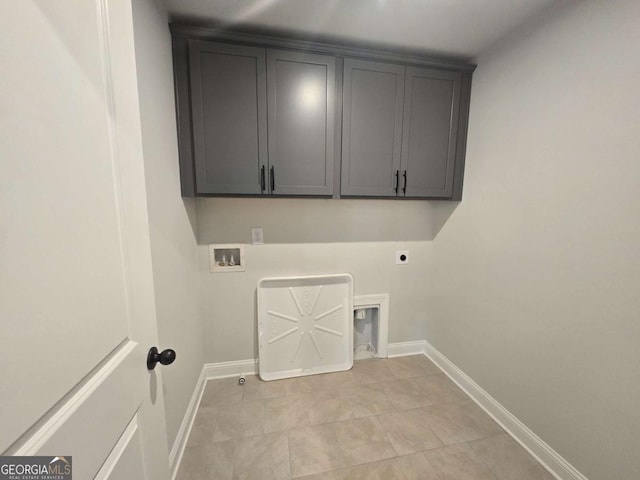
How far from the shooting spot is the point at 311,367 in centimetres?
214

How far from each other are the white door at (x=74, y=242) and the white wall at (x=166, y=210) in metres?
0.53

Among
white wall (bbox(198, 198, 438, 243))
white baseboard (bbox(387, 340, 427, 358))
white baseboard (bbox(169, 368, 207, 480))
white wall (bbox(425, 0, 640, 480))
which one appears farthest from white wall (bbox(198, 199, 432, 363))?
white wall (bbox(425, 0, 640, 480))

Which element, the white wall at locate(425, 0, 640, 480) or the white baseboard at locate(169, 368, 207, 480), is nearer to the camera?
the white wall at locate(425, 0, 640, 480)

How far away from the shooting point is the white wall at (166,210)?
1155 mm

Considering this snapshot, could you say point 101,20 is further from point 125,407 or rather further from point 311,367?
point 311,367

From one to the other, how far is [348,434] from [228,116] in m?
2.16

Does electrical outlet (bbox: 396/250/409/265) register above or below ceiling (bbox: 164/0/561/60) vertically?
below

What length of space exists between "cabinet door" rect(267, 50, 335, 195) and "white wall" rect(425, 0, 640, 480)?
1.13 metres

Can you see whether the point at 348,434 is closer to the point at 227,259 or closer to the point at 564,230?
the point at 227,259

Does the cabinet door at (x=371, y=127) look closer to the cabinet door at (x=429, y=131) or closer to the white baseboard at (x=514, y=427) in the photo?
the cabinet door at (x=429, y=131)

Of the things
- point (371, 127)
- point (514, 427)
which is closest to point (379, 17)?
point (371, 127)

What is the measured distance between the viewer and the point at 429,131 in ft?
6.12

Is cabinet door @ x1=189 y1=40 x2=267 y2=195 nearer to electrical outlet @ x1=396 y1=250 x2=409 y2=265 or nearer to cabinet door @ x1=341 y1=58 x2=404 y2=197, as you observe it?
cabinet door @ x1=341 y1=58 x2=404 y2=197

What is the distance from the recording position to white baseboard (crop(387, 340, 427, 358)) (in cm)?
238
